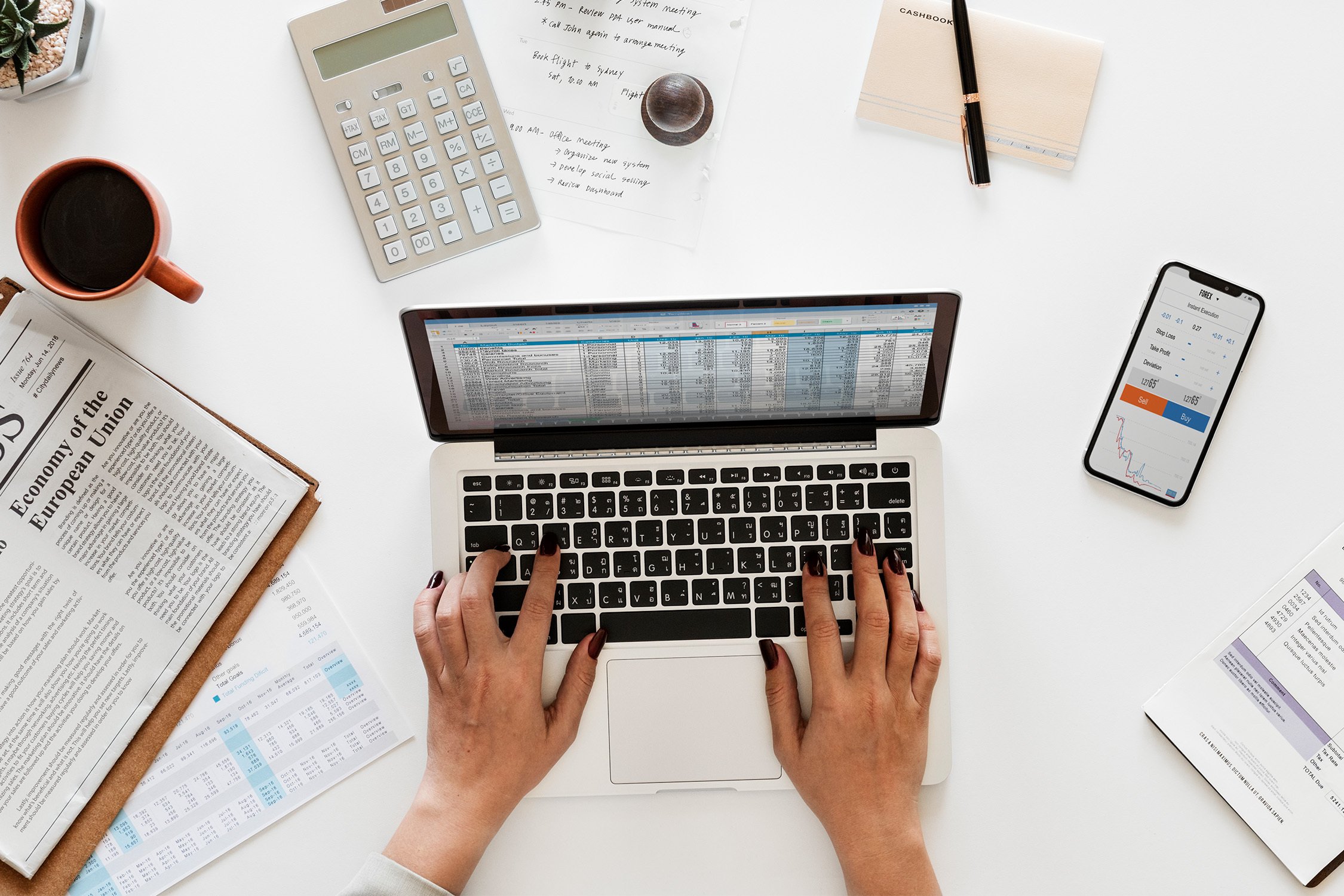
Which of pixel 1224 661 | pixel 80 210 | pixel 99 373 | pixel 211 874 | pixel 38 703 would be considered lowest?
pixel 211 874

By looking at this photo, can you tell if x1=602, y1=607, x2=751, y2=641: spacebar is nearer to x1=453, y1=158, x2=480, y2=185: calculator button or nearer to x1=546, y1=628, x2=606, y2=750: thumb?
x1=546, y1=628, x2=606, y2=750: thumb

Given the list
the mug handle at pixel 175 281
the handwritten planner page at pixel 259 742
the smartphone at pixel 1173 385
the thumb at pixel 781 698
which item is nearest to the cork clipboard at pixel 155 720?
the handwritten planner page at pixel 259 742

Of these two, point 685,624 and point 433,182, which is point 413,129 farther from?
point 685,624

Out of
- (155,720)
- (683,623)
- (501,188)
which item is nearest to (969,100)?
(501,188)

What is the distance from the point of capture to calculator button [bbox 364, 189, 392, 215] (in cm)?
75

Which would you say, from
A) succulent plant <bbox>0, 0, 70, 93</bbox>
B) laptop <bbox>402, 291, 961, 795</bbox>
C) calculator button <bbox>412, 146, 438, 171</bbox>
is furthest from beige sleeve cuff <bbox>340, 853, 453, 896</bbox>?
succulent plant <bbox>0, 0, 70, 93</bbox>

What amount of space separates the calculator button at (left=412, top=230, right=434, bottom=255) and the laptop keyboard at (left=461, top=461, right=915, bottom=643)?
0.21m

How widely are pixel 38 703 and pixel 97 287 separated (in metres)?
0.38

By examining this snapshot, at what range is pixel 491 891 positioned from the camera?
2.53 feet

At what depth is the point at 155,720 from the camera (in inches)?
30.3

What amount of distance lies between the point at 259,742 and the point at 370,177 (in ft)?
1.72

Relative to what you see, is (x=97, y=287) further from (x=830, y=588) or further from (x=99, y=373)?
(x=830, y=588)

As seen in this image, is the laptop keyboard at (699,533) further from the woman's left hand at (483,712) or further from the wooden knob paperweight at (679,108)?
the wooden knob paperweight at (679,108)

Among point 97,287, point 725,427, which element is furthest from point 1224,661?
point 97,287
